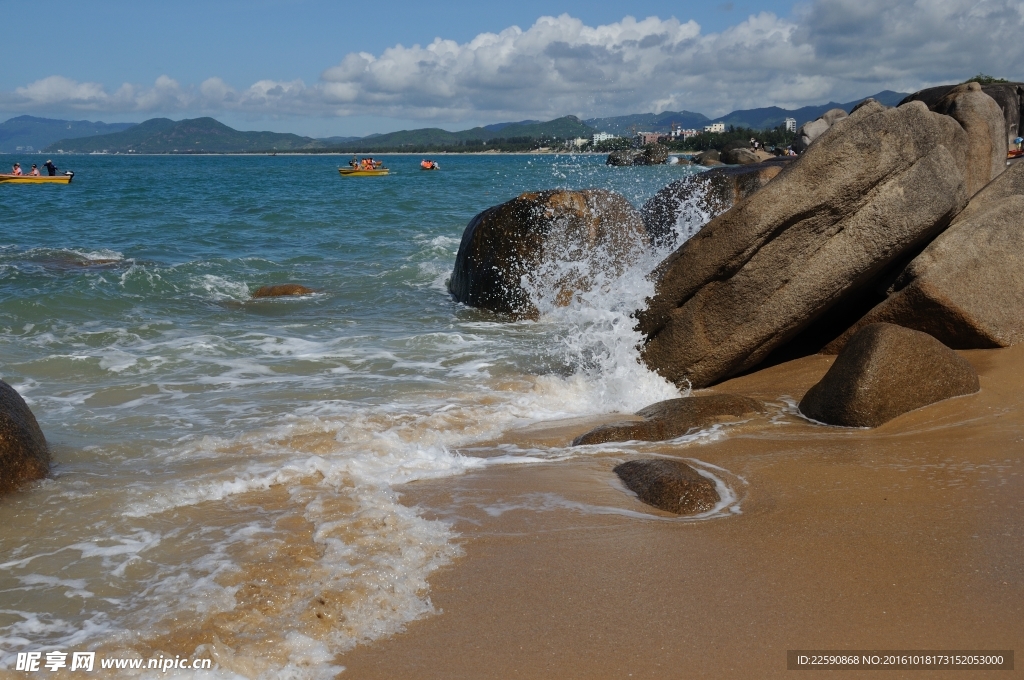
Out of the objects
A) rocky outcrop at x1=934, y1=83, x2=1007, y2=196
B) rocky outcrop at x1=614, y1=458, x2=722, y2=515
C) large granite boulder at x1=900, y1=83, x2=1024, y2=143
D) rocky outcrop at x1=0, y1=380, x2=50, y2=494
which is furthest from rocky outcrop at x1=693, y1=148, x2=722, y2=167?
rocky outcrop at x1=0, y1=380, x2=50, y2=494

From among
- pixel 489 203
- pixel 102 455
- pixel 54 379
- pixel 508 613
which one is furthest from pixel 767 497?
pixel 489 203

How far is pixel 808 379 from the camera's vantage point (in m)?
6.80

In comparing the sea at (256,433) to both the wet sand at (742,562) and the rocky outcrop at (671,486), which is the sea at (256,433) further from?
the rocky outcrop at (671,486)

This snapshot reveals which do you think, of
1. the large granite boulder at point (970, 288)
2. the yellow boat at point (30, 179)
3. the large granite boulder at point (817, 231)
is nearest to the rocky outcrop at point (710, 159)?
the yellow boat at point (30, 179)

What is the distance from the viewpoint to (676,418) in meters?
5.84

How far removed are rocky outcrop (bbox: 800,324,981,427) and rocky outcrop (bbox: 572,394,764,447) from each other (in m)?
0.53

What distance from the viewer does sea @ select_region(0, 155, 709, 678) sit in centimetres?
345

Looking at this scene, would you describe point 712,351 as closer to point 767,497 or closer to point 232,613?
point 767,497

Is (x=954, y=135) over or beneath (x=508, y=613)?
over

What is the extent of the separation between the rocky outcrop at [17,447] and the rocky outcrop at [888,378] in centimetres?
492

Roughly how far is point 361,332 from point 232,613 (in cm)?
689

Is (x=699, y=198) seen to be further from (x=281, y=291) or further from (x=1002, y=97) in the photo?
(x=1002, y=97)

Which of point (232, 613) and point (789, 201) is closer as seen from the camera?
point (232, 613)

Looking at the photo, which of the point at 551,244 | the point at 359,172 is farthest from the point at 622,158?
the point at 551,244
